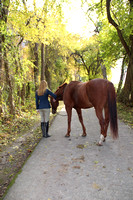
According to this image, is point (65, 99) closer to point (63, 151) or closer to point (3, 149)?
point (63, 151)

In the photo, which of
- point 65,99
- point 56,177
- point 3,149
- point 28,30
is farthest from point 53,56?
point 56,177

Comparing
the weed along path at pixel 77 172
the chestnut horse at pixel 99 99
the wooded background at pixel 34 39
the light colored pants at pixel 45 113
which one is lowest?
the weed along path at pixel 77 172

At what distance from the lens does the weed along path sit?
8.25 feet

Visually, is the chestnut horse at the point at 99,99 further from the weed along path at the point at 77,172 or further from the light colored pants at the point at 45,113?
the light colored pants at the point at 45,113

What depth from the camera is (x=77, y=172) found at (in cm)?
315

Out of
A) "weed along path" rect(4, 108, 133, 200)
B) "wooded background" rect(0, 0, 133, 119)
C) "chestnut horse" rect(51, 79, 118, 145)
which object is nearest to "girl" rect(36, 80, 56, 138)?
"chestnut horse" rect(51, 79, 118, 145)

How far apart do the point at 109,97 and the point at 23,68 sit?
5063mm

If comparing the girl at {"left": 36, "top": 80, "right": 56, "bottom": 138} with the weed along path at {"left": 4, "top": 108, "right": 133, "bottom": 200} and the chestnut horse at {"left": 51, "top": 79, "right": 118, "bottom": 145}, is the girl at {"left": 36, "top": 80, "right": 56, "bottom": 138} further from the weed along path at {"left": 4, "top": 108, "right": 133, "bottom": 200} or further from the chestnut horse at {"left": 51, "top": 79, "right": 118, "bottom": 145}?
the weed along path at {"left": 4, "top": 108, "right": 133, "bottom": 200}

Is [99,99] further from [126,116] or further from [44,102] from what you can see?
[126,116]

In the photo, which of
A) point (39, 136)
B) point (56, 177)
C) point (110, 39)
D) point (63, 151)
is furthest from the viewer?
point (110, 39)

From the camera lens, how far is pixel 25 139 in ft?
18.0

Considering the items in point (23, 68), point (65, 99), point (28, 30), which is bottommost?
point (65, 99)

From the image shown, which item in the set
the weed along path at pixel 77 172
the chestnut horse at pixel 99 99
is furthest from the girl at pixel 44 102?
the weed along path at pixel 77 172

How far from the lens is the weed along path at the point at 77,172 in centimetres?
251
